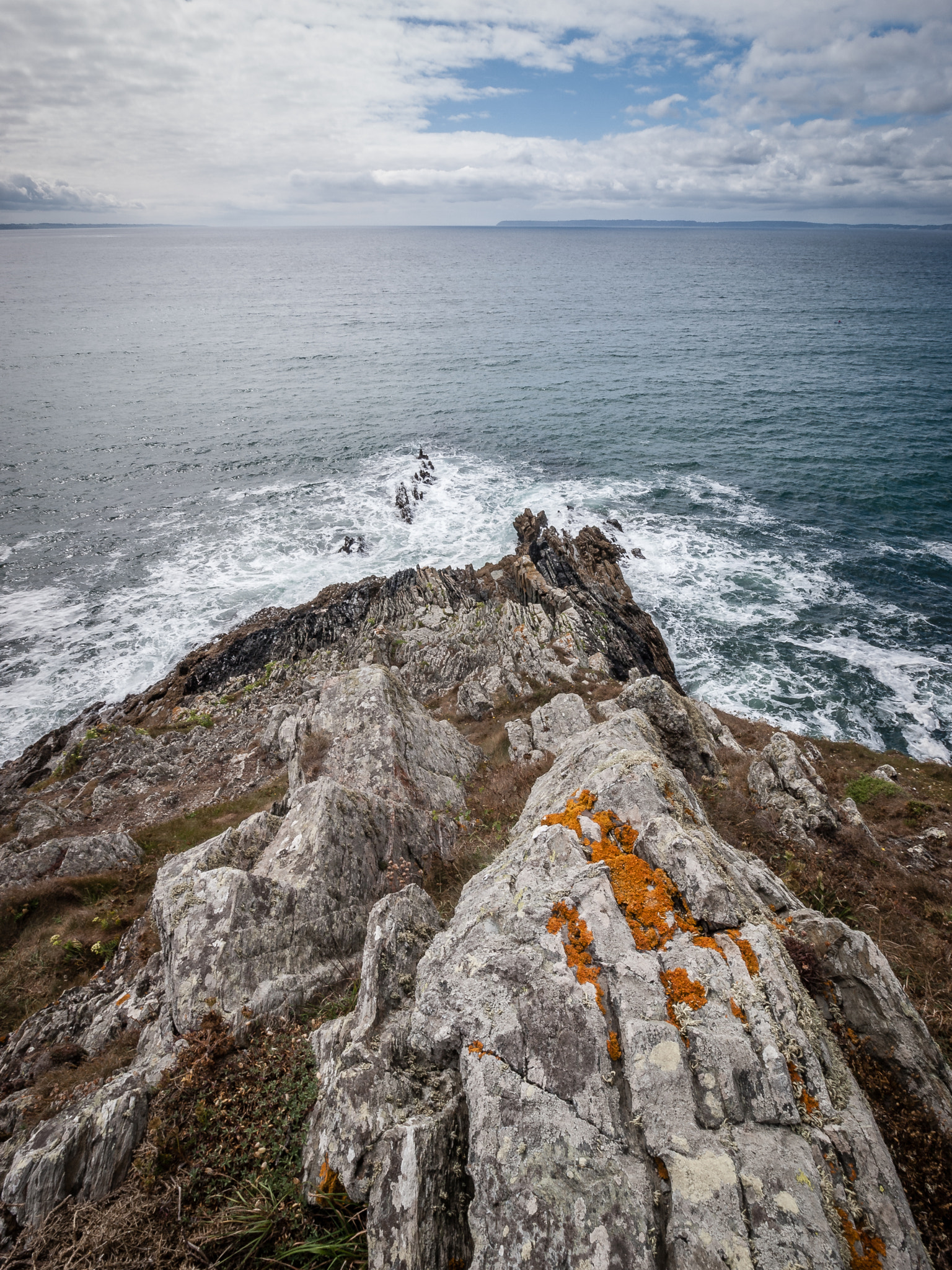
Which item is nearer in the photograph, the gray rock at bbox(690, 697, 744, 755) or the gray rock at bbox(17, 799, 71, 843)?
the gray rock at bbox(17, 799, 71, 843)

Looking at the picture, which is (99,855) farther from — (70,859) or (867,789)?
(867,789)

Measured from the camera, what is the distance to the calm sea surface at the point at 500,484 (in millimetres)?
32906

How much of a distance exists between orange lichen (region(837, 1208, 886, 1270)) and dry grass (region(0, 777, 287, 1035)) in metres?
14.1

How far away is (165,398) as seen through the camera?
71.1 meters

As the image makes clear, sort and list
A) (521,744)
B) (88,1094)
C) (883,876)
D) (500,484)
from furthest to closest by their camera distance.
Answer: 1. (500,484)
2. (521,744)
3. (883,876)
4. (88,1094)

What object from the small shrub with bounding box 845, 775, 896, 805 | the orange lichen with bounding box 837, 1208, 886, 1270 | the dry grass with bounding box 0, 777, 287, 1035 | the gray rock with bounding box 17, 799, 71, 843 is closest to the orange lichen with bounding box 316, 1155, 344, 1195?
the orange lichen with bounding box 837, 1208, 886, 1270

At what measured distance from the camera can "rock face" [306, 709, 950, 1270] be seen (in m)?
5.10

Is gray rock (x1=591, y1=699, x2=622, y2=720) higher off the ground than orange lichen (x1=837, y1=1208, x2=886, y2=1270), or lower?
lower

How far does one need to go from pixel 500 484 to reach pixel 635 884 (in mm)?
48526

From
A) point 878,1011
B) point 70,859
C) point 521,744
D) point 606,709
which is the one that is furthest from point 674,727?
point 70,859

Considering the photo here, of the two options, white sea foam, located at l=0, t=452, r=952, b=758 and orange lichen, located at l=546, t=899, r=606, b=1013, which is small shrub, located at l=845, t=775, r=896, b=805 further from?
orange lichen, located at l=546, t=899, r=606, b=1013

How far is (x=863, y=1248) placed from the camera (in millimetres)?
4910

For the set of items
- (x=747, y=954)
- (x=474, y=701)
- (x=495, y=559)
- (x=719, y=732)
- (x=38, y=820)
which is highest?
(x=747, y=954)

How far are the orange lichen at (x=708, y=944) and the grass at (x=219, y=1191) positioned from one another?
4811 millimetres
